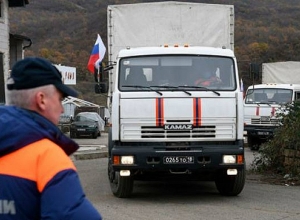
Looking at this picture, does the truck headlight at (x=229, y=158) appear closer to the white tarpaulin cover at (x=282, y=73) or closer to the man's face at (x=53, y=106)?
the man's face at (x=53, y=106)

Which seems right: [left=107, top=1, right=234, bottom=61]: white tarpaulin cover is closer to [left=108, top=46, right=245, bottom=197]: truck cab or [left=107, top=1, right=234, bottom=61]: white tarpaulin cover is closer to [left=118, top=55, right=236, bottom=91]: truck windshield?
[left=118, top=55, right=236, bottom=91]: truck windshield

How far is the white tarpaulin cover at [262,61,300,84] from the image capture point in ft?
74.8

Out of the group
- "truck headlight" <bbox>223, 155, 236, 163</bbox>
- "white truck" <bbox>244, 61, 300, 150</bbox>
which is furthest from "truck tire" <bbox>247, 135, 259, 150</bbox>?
"truck headlight" <bbox>223, 155, 236, 163</bbox>

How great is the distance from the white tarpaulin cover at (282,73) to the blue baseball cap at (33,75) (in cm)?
2110

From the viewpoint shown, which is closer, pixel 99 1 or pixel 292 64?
pixel 292 64

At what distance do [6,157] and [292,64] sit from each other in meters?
21.8

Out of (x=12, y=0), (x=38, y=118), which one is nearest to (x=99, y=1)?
(x=12, y=0)

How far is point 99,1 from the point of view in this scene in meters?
110

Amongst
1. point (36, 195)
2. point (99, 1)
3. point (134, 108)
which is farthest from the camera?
point (99, 1)

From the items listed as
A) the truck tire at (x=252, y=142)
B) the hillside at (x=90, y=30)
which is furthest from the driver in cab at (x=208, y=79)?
the hillside at (x=90, y=30)

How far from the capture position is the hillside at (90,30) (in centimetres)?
6650

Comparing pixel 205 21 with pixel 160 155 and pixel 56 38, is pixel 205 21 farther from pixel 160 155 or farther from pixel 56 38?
pixel 56 38

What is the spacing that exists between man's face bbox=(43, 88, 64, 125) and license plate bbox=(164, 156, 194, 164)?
21.7 feet

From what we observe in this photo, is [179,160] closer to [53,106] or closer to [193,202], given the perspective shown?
[193,202]
